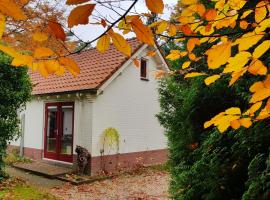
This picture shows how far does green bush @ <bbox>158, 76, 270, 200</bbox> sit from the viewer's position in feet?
11.4

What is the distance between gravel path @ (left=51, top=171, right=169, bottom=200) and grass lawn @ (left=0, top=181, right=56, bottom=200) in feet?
2.24

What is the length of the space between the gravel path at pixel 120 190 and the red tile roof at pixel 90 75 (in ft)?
12.8

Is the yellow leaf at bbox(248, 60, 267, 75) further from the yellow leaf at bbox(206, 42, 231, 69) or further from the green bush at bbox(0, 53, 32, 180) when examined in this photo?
the green bush at bbox(0, 53, 32, 180)

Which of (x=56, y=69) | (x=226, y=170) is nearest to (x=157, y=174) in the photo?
(x=226, y=170)

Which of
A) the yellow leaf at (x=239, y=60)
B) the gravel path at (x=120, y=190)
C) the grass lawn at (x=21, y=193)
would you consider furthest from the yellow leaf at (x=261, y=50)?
the grass lawn at (x=21, y=193)

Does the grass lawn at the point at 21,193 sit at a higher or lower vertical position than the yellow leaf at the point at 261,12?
lower

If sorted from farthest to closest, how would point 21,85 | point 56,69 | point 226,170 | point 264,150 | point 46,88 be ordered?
point 46,88 < point 21,85 < point 226,170 < point 264,150 < point 56,69

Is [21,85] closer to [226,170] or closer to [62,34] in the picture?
[226,170]

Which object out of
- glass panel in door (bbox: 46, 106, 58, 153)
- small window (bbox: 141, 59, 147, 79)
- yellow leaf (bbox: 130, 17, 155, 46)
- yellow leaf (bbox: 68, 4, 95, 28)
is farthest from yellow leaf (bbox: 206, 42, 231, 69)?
small window (bbox: 141, 59, 147, 79)

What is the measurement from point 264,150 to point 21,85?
29.7 ft

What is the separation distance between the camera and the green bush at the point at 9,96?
1045 centimetres

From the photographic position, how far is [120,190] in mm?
11023

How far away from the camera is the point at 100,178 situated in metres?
12.6

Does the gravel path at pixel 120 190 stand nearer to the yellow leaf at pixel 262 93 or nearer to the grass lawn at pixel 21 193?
the grass lawn at pixel 21 193
